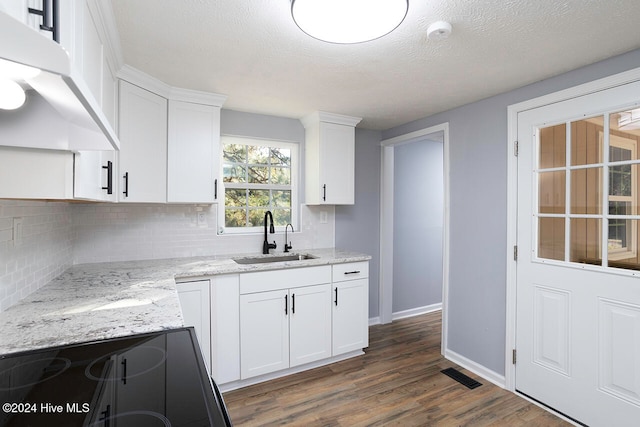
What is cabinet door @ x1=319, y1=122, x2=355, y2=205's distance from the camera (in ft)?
10.1

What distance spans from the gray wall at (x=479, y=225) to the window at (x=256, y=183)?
157 centimetres

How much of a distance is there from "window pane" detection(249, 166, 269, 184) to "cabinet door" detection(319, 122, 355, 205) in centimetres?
58

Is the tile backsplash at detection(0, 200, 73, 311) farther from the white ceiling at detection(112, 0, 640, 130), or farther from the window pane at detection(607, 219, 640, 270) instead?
the window pane at detection(607, 219, 640, 270)

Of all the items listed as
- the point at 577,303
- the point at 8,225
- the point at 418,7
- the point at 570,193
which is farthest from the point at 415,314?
the point at 8,225

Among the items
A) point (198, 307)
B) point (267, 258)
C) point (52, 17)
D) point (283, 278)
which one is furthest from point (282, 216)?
point (52, 17)

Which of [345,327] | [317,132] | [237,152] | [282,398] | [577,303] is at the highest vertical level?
[317,132]

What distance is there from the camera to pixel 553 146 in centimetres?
216

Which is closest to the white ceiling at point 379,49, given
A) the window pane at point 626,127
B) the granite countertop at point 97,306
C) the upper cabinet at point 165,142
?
the upper cabinet at point 165,142

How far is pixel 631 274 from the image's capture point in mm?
1789

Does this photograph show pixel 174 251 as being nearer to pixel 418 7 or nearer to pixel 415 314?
pixel 418 7

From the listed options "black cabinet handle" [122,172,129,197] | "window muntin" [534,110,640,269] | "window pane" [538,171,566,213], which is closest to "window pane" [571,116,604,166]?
"window muntin" [534,110,640,269]

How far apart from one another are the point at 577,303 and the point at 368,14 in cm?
213

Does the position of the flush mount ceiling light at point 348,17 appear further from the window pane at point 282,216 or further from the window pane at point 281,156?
the window pane at point 282,216

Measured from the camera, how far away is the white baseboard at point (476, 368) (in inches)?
96.7
